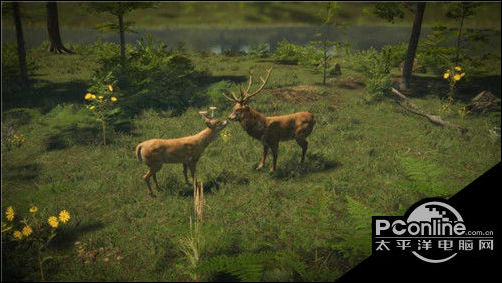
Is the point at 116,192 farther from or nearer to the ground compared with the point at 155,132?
nearer to the ground

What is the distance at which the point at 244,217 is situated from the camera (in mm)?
7141

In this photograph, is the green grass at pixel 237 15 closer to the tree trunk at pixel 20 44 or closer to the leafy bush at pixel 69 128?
the tree trunk at pixel 20 44

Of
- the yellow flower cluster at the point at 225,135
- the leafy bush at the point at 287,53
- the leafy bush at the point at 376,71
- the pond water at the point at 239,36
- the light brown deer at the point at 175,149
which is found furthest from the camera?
the leafy bush at the point at 287,53

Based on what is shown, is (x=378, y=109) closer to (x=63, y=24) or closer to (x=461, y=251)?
(x=461, y=251)

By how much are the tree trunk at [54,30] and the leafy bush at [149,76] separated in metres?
1.53

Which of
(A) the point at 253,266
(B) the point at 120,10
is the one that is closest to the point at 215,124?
(A) the point at 253,266

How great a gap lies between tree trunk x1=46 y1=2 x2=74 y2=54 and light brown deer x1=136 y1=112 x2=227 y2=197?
5.16 metres

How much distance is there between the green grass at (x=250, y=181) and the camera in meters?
6.27

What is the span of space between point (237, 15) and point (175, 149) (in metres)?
5.43

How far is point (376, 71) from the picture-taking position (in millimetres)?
10547

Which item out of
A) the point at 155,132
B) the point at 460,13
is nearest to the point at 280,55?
the point at 155,132

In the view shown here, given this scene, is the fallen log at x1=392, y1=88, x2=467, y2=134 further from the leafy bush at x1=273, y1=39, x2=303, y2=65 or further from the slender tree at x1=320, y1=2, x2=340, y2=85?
the leafy bush at x1=273, y1=39, x2=303, y2=65

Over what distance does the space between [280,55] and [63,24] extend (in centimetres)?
605

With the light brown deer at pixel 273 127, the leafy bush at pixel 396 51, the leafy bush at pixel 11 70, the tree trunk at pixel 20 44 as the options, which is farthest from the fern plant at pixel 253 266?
the leafy bush at pixel 11 70
